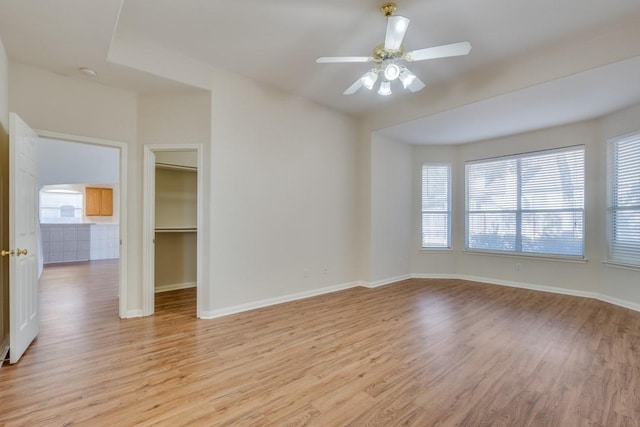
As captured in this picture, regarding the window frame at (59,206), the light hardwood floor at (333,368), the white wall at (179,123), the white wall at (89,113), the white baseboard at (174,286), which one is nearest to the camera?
the light hardwood floor at (333,368)

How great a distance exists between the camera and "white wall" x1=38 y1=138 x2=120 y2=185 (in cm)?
639

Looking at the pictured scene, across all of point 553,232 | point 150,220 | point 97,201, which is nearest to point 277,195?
point 150,220

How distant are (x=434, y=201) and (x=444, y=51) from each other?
4040 mm

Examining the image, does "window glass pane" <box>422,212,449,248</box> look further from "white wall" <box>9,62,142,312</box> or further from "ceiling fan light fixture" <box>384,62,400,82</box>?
"white wall" <box>9,62,142,312</box>

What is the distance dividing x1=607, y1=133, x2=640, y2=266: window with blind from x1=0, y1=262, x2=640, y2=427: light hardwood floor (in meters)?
0.83

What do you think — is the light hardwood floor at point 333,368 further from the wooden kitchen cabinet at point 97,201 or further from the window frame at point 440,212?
the wooden kitchen cabinet at point 97,201

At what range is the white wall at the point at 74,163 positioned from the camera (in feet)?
21.0

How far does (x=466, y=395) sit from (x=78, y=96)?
4639 mm

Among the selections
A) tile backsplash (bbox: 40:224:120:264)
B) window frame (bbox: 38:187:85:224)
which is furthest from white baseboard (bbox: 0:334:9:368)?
window frame (bbox: 38:187:85:224)

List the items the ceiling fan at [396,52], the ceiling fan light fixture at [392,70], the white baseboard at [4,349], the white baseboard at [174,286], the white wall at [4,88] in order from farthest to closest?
1. the white baseboard at [174,286]
2. the ceiling fan light fixture at [392,70]
3. the white wall at [4,88]
4. the white baseboard at [4,349]
5. the ceiling fan at [396,52]

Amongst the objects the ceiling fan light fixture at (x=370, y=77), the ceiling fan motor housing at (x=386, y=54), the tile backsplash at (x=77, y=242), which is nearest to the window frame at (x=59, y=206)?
the tile backsplash at (x=77, y=242)

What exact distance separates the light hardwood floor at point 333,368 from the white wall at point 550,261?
0.65 meters

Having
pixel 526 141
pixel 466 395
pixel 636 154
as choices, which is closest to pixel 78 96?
pixel 466 395

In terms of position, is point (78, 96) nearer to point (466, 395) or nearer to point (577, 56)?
point (466, 395)
